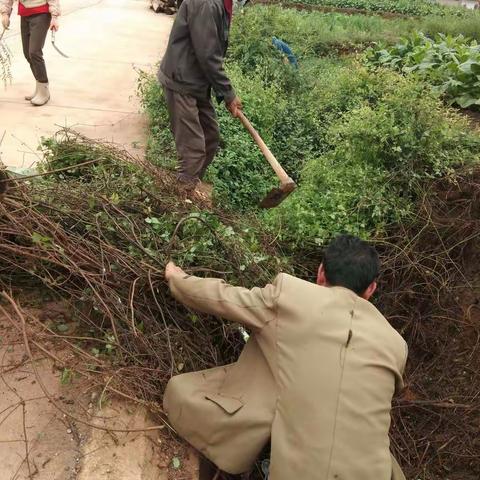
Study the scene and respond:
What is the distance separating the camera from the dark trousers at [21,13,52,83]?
547 cm

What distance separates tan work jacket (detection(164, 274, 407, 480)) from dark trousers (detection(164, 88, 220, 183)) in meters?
2.04

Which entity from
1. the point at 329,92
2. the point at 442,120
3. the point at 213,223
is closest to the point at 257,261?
the point at 213,223

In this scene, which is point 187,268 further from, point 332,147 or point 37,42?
point 37,42

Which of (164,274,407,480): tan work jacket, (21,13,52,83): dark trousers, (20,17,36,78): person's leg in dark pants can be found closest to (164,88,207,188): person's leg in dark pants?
(164,274,407,480): tan work jacket

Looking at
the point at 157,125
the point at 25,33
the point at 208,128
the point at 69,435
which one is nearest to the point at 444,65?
the point at 157,125

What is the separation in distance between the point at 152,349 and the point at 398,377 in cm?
121

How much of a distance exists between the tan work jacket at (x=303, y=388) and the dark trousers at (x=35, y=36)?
429cm

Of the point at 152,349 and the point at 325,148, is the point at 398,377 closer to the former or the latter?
the point at 152,349

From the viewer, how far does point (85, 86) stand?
6.93 m

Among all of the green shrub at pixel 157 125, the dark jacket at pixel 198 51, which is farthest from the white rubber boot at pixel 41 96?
the dark jacket at pixel 198 51

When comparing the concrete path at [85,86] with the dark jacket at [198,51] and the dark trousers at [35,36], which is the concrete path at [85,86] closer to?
the dark trousers at [35,36]

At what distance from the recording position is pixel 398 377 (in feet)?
7.38

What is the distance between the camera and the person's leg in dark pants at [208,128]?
171 inches

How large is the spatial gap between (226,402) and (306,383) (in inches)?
15.9
